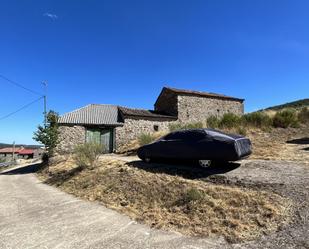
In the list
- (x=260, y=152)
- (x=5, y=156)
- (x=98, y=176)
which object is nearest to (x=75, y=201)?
(x=98, y=176)

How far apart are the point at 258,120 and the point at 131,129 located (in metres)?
10.9

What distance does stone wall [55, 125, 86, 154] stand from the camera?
23511mm

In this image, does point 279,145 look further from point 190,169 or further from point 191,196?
point 191,196

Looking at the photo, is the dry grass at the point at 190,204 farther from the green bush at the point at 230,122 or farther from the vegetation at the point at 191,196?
the green bush at the point at 230,122

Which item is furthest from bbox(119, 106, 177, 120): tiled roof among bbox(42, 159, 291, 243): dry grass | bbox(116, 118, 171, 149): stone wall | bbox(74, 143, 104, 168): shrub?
bbox(42, 159, 291, 243): dry grass

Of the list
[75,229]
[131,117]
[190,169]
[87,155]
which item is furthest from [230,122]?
[75,229]

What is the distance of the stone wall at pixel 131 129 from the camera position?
25.3 meters

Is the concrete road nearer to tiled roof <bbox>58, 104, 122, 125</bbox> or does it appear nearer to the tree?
the tree

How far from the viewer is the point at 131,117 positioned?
2617cm

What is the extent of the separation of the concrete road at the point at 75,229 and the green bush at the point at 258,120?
13623 mm

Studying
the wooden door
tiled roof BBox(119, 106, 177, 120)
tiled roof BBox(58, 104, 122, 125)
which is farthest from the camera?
tiled roof BBox(119, 106, 177, 120)

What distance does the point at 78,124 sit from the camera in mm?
24141

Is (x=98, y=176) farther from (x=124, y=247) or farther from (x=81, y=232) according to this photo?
(x=124, y=247)

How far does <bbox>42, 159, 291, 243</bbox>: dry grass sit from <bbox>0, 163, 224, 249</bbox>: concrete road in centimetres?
42
